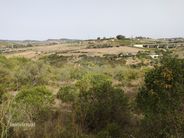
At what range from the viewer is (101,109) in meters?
9.55

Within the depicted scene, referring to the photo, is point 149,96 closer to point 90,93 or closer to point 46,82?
point 90,93

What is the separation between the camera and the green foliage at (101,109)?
936 cm

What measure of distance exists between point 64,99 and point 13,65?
18568mm

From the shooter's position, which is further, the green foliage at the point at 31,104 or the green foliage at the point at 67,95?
the green foliage at the point at 67,95

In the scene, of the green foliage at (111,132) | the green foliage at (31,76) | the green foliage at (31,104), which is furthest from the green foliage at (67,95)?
the green foliage at (31,76)

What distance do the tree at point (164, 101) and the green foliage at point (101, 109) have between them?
2.15ft

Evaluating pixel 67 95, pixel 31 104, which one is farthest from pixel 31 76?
pixel 31 104

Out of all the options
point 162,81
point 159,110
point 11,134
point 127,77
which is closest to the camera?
point 11,134

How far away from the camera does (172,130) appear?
635 centimetres

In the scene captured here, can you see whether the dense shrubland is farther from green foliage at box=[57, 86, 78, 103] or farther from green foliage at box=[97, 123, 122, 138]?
green foliage at box=[57, 86, 78, 103]

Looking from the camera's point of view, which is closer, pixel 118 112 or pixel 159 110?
pixel 159 110

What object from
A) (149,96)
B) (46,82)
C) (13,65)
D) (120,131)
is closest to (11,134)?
(120,131)

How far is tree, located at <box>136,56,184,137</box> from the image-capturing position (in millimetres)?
6469

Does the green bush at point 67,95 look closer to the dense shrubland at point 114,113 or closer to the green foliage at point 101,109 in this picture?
the dense shrubland at point 114,113
